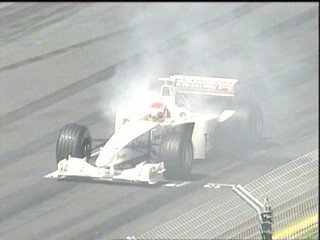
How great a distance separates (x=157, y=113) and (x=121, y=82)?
921 cm

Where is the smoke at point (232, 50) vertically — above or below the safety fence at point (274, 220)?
above

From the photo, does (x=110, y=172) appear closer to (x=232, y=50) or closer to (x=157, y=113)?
(x=157, y=113)

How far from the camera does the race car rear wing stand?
3019cm

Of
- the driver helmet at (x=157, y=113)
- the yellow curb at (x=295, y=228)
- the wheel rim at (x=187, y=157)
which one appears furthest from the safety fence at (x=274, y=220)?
the driver helmet at (x=157, y=113)

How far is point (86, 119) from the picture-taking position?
33.0 m

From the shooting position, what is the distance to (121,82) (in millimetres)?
37062

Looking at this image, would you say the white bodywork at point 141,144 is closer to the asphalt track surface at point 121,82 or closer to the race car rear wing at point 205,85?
the asphalt track surface at point 121,82

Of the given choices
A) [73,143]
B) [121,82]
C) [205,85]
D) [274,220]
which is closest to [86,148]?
[73,143]

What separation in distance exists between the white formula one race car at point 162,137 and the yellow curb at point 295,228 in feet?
18.5

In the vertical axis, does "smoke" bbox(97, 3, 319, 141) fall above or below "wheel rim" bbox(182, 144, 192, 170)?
above

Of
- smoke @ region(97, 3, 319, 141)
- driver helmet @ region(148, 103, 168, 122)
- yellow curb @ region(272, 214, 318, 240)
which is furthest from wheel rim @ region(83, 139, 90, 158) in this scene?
yellow curb @ region(272, 214, 318, 240)

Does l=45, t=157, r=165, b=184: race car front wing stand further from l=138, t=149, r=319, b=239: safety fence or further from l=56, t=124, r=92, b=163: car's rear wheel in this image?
l=138, t=149, r=319, b=239: safety fence

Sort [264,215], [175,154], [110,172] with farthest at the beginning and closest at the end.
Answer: [175,154]
[110,172]
[264,215]

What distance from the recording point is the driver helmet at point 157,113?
2794 cm
